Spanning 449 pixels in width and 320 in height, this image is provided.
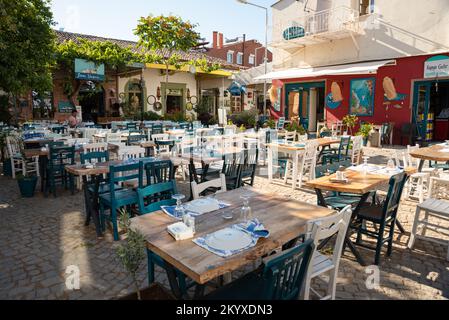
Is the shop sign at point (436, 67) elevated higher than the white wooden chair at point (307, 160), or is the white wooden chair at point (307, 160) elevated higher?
the shop sign at point (436, 67)

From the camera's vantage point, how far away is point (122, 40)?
68.1 feet

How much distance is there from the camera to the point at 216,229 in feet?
7.95

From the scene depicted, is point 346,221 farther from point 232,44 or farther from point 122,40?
point 232,44

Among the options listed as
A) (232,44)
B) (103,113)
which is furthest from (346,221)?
(232,44)

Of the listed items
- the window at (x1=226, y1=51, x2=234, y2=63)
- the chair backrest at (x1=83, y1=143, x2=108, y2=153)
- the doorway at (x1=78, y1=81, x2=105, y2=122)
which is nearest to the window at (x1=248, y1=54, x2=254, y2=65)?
the window at (x1=226, y1=51, x2=234, y2=63)

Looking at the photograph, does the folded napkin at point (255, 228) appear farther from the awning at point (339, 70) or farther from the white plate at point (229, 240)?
the awning at point (339, 70)

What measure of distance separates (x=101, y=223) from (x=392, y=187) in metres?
3.58

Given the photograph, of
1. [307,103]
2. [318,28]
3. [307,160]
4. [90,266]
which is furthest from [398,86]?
[90,266]

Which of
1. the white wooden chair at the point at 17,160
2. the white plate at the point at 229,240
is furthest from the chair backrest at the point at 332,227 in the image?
the white wooden chair at the point at 17,160

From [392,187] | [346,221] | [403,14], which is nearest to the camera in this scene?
[346,221]

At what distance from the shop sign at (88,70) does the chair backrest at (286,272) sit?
14.1m

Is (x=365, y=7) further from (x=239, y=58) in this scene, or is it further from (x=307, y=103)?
(x=239, y=58)

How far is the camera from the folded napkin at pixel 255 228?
2.26 meters

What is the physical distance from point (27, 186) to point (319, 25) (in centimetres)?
1345
